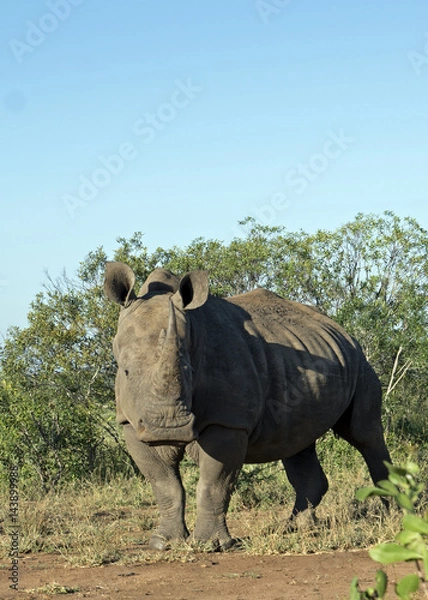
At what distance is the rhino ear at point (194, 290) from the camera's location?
7363mm

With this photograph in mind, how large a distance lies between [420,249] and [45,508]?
7623 millimetres

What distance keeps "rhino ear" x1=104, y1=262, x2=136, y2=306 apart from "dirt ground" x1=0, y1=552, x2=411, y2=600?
2168 millimetres

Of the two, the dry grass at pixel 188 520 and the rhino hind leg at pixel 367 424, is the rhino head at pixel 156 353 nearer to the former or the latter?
the dry grass at pixel 188 520

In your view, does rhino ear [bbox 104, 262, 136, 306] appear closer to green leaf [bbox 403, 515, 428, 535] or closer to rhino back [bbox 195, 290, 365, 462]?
rhino back [bbox 195, 290, 365, 462]

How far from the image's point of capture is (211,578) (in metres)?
6.37

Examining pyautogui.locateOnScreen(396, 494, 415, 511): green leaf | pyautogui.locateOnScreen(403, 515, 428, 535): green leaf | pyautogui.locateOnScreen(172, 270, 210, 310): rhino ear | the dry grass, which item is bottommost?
the dry grass

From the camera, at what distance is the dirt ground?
5.91m

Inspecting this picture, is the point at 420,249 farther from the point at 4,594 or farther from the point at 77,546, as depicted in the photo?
the point at 4,594

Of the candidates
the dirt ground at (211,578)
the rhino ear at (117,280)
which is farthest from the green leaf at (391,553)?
the rhino ear at (117,280)

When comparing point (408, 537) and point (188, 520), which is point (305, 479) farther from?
point (408, 537)

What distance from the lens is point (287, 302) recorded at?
950 cm

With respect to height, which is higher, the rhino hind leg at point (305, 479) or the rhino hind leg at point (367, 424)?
the rhino hind leg at point (367, 424)

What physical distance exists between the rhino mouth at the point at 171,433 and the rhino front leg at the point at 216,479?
853mm

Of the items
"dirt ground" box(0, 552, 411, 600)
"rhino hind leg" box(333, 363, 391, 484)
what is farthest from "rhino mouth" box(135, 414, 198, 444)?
"rhino hind leg" box(333, 363, 391, 484)
